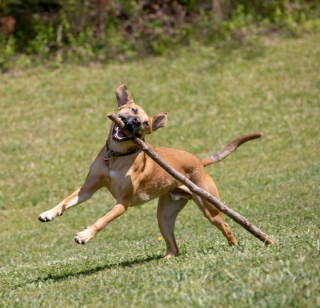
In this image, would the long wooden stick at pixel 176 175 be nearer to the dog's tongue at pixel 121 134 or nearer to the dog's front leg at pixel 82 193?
the dog's tongue at pixel 121 134

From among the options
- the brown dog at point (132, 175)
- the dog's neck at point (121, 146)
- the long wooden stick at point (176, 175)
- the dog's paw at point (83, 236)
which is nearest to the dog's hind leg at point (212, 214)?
the brown dog at point (132, 175)

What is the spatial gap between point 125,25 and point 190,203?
14.1 meters

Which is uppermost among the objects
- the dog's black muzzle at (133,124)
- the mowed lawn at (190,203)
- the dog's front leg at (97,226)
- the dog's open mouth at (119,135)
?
the dog's black muzzle at (133,124)

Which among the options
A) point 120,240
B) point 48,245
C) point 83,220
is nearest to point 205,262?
point 120,240

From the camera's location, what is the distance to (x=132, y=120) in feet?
22.0

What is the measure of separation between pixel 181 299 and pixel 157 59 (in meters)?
20.1

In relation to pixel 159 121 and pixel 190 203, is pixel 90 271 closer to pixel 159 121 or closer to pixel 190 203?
pixel 159 121

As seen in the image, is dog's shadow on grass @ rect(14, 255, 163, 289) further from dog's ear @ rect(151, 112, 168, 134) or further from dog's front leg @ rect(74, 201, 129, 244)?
dog's ear @ rect(151, 112, 168, 134)

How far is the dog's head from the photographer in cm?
670

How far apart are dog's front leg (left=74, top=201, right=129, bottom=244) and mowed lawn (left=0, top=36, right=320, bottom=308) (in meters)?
0.46

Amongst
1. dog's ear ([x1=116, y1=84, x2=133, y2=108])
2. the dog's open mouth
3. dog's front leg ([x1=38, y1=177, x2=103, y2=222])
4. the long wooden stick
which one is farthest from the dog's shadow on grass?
dog's ear ([x1=116, y1=84, x2=133, y2=108])

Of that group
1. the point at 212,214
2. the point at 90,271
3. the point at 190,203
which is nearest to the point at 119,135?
the point at 90,271

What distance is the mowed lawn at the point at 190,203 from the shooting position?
16.6 feet

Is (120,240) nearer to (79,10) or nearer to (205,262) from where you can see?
(205,262)
